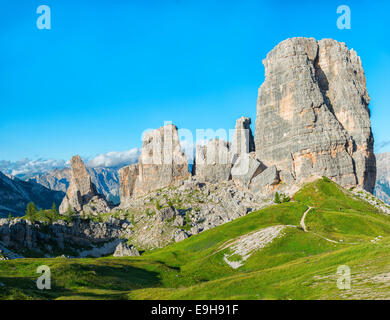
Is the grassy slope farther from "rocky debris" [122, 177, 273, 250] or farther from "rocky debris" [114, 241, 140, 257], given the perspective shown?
"rocky debris" [122, 177, 273, 250]

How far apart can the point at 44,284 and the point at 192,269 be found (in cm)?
3381

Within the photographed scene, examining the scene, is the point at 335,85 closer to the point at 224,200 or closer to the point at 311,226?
the point at 224,200

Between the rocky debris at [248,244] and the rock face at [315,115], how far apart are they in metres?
90.2

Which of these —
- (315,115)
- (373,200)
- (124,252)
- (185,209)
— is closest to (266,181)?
(315,115)

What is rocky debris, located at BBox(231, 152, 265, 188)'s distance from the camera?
179m

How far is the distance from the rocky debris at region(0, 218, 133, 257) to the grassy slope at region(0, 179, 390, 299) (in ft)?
152

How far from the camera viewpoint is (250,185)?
→ 178000 mm

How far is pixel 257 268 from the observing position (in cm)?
6125

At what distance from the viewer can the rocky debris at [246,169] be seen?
179m

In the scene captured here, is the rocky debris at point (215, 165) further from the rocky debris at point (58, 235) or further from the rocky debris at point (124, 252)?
the rocky debris at point (124, 252)

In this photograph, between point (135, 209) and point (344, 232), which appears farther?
point (135, 209)

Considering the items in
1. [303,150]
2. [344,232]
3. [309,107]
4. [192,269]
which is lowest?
[192,269]

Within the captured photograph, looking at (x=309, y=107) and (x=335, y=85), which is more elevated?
(x=335, y=85)
